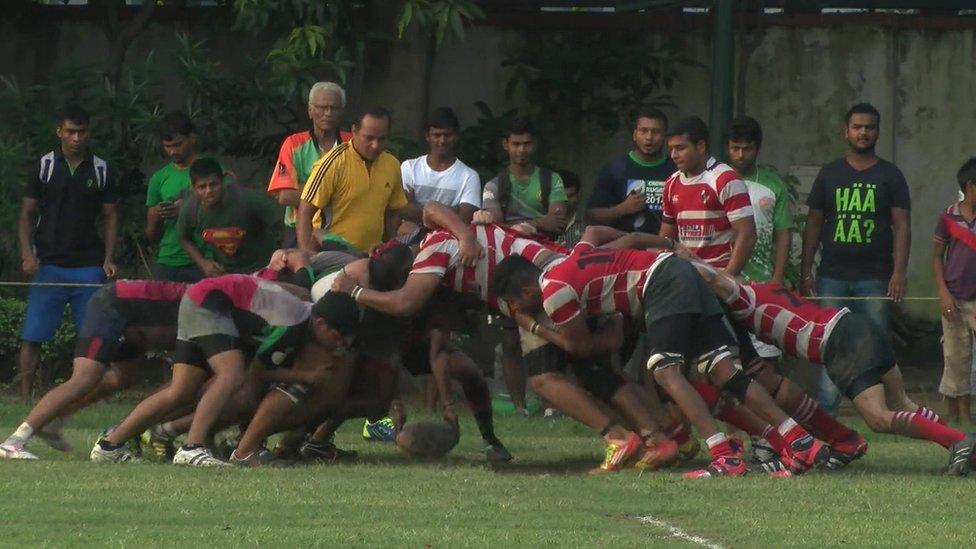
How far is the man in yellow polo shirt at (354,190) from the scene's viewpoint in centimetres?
1166

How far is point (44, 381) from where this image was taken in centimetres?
1541

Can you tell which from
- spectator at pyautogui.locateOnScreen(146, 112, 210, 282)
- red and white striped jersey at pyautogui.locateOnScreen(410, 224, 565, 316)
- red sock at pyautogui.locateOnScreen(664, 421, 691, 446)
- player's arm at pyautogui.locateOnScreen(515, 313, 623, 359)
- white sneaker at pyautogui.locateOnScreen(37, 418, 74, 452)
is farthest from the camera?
spectator at pyautogui.locateOnScreen(146, 112, 210, 282)

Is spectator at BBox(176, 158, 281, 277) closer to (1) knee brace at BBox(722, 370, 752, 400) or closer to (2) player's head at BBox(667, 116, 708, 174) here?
(2) player's head at BBox(667, 116, 708, 174)

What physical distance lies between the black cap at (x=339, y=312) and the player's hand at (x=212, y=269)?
5.46 feet

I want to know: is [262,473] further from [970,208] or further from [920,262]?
[920,262]

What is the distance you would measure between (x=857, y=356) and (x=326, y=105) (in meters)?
3.89

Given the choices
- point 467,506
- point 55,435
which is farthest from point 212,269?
point 467,506

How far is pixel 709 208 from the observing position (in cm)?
1141

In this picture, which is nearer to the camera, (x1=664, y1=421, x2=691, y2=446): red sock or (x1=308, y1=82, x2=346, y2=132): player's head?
(x1=664, y1=421, x2=691, y2=446): red sock

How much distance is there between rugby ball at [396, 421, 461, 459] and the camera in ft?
36.2

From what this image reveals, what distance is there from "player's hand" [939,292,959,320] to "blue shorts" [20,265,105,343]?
5943 millimetres

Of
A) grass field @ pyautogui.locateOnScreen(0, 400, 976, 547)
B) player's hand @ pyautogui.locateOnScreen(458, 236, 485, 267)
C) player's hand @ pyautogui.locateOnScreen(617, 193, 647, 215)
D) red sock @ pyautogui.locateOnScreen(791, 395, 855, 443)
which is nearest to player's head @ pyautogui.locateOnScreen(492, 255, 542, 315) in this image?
player's hand @ pyautogui.locateOnScreen(458, 236, 485, 267)

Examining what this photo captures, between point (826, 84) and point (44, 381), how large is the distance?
23.5 feet

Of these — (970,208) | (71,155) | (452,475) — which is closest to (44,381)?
(71,155)
